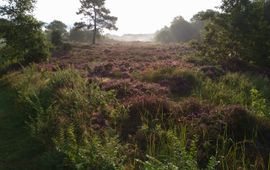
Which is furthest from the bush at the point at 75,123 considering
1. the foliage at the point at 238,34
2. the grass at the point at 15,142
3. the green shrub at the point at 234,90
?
the foliage at the point at 238,34

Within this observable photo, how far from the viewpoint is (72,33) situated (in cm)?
7288

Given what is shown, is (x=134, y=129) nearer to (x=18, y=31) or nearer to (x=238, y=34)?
(x=238, y=34)

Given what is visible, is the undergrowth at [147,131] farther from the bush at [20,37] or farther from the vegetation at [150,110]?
the bush at [20,37]

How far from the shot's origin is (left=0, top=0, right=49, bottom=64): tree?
2162 centimetres

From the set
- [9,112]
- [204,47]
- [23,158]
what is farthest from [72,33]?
[23,158]

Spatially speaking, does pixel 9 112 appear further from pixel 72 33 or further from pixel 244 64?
pixel 72 33

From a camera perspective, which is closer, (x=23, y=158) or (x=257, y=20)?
(x=23, y=158)

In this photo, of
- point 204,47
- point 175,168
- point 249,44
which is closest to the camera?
point 175,168

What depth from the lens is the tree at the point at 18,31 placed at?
70.9ft

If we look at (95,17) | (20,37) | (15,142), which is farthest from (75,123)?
(95,17)

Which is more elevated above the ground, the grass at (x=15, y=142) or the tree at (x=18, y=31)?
the tree at (x=18, y=31)

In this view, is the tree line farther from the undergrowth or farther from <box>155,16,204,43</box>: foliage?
<box>155,16,204,43</box>: foliage

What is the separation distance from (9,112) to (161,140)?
7.39 meters

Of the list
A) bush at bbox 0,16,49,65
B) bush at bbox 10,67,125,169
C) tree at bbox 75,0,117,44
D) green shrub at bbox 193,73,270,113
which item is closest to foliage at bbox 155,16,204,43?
tree at bbox 75,0,117,44
